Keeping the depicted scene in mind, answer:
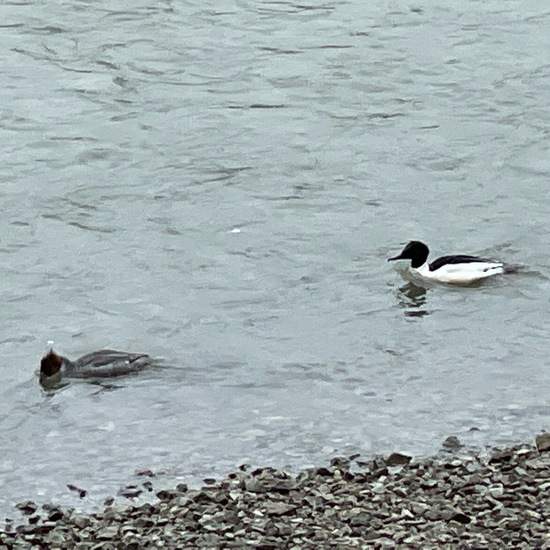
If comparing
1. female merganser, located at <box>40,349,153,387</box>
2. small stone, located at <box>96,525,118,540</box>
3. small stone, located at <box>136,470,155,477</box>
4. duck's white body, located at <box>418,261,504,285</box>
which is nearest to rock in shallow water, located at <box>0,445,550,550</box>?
small stone, located at <box>96,525,118,540</box>

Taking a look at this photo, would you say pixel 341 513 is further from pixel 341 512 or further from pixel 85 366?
pixel 85 366

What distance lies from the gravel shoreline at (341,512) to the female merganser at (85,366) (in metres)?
1.89

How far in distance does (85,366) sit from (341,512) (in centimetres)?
360

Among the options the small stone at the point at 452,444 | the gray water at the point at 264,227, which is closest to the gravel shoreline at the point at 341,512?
the small stone at the point at 452,444

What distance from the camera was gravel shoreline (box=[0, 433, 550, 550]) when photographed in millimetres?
9078

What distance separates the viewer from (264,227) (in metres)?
16.0

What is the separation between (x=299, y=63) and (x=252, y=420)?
975cm

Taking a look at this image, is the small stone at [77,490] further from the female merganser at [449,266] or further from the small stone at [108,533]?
the female merganser at [449,266]

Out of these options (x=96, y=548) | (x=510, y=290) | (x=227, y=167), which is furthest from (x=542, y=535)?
(x=227, y=167)

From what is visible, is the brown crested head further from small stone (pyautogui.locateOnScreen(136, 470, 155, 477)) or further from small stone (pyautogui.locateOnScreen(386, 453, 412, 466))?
small stone (pyautogui.locateOnScreen(386, 453, 412, 466))

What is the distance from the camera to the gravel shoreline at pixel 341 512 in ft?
29.8

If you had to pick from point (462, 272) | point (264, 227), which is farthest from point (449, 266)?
point (264, 227)

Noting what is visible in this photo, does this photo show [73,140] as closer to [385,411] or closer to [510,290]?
[510,290]

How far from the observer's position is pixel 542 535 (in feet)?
29.2
